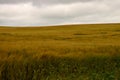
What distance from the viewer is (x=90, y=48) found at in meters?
17.4

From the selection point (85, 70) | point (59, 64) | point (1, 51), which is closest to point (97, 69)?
point (85, 70)

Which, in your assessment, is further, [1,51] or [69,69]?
[1,51]

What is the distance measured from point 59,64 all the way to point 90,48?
314 centimetres

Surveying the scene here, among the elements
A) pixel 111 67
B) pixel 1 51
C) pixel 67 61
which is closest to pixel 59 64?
pixel 67 61

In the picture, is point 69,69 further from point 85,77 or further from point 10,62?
point 10,62

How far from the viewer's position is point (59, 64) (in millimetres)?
14938

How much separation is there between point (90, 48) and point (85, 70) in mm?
3035

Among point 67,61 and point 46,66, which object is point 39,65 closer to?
point 46,66

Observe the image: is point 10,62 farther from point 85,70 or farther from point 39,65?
point 85,70

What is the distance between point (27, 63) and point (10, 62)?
0.82 m

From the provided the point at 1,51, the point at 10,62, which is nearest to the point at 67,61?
the point at 10,62

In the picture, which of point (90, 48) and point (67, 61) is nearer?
point (67, 61)

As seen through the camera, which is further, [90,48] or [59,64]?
[90,48]

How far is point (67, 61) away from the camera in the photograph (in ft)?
49.4
